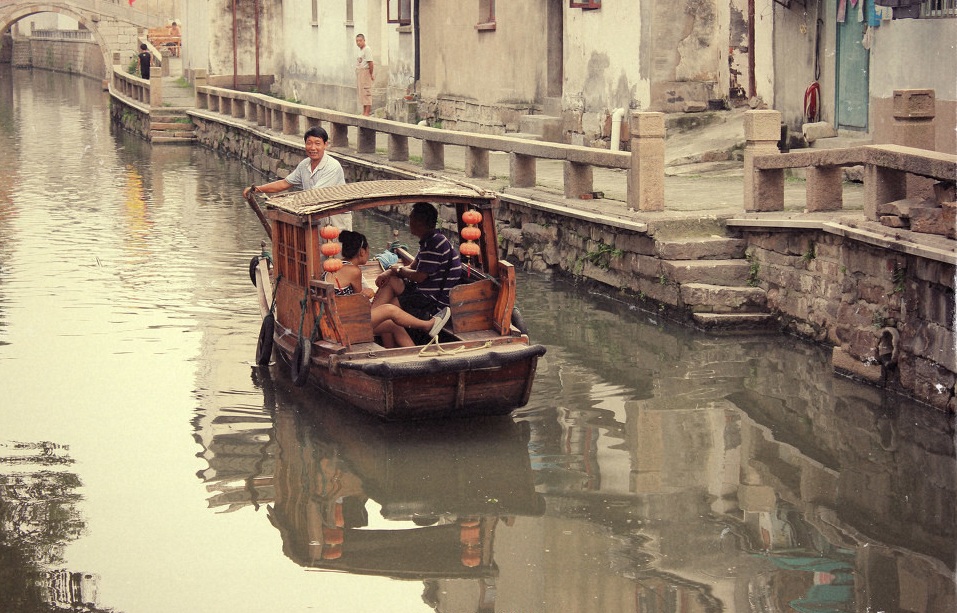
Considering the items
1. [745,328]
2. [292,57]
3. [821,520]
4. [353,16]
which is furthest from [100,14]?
[821,520]

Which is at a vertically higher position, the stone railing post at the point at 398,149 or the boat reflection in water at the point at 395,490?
the stone railing post at the point at 398,149

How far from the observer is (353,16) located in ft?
104

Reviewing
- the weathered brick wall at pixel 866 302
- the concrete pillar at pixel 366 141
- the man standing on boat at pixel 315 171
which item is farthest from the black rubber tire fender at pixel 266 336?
the concrete pillar at pixel 366 141

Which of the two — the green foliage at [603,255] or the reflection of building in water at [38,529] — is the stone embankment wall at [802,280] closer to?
the green foliage at [603,255]

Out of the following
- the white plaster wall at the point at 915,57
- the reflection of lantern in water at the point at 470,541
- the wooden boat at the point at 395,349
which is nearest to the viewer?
the reflection of lantern in water at the point at 470,541

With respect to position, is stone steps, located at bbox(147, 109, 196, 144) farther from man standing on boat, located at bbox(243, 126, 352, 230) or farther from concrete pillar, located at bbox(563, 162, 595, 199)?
man standing on boat, located at bbox(243, 126, 352, 230)

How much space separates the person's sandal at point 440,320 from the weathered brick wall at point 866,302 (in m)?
3.08

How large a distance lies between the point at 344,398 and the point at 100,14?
48271mm

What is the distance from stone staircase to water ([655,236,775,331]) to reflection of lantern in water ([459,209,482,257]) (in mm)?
2678

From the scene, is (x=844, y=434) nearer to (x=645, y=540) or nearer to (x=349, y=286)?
(x=645, y=540)

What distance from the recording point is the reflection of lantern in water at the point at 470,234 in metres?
10.1

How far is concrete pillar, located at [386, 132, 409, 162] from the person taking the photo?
19469 millimetres

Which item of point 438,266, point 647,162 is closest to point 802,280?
point 647,162

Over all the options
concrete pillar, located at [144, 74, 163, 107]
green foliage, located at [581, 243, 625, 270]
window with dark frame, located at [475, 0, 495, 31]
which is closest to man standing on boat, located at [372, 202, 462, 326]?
green foliage, located at [581, 243, 625, 270]
